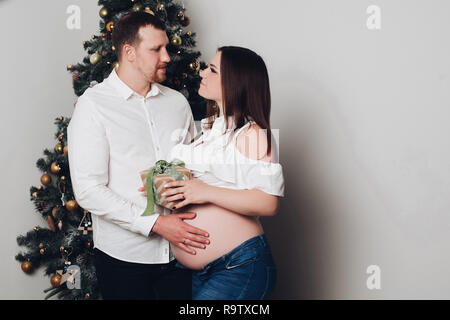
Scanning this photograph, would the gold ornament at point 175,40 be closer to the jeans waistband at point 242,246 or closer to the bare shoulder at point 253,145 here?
the bare shoulder at point 253,145

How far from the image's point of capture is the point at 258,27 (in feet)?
10.3

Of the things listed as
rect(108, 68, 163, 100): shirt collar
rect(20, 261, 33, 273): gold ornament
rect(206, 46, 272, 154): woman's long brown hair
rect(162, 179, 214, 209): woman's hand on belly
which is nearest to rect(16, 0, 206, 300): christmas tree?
rect(20, 261, 33, 273): gold ornament

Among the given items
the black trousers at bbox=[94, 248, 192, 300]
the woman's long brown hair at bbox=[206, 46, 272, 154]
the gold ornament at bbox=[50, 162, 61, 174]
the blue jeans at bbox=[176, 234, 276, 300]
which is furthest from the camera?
the gold ornament at bbox=[50, 162, 61, 174]

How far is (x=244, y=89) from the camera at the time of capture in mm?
1895

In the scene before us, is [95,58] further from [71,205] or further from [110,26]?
[71,205]

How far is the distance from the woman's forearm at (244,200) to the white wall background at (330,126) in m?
0.89

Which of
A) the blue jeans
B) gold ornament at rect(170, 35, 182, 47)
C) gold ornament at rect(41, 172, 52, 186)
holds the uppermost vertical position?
gold ornament at rect(170, 35, 182, 47)

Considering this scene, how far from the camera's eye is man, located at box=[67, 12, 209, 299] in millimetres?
1934

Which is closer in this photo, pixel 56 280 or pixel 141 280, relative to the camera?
pixel 141 280

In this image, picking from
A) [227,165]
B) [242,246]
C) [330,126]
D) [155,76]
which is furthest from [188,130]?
[330,126]

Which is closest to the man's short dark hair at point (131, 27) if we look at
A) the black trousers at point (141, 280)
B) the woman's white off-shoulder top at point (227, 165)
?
the woman's white off-shoulder top at point (227, 165)

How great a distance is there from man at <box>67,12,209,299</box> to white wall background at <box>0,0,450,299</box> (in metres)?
0.94

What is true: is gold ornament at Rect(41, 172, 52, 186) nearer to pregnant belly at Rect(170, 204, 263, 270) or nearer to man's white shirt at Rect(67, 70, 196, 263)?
man's white shirt at Rect(67, 70, 196, 263)

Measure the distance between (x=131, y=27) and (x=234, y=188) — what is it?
0.91 metres
